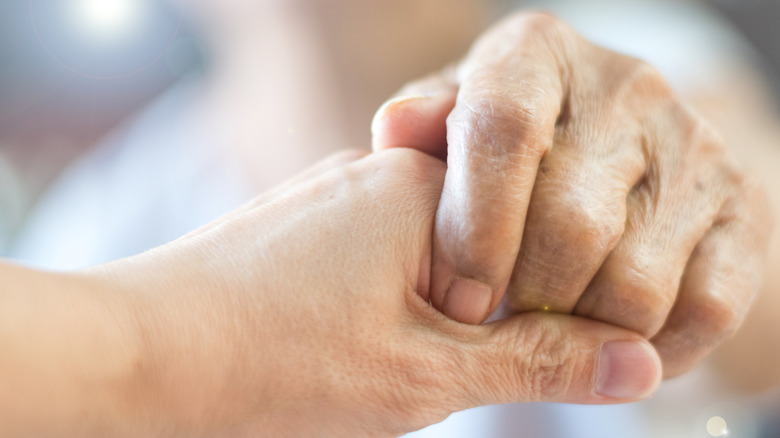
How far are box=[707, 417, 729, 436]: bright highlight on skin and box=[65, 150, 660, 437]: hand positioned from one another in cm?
65

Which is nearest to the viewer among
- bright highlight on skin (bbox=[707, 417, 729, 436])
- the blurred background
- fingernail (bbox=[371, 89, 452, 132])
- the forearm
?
the forearm

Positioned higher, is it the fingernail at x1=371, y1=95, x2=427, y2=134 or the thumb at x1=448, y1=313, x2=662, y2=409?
the fingernail at x1=371, y1=95, x2=427, y2=134

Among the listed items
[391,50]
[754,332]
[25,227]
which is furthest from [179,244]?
[25,227]

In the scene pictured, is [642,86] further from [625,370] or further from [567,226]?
[625,370]

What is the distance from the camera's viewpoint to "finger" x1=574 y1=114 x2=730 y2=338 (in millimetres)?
703

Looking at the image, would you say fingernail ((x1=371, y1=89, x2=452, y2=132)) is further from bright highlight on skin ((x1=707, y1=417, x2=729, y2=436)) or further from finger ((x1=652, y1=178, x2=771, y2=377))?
bright highlight on skin ((x1=707, y1=417, x2=729, y2=436))

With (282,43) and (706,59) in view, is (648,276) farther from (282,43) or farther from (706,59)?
(282,43)

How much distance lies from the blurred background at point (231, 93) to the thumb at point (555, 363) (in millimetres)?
551

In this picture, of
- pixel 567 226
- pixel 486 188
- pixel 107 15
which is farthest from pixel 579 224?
pixel 107 15

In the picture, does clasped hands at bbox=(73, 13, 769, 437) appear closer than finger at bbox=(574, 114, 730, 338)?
Yes

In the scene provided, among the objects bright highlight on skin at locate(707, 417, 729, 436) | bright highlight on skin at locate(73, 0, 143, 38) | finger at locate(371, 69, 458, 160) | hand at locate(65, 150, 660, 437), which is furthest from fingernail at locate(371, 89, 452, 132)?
bright highlight on skin at locate(73, 0, 143, 38)

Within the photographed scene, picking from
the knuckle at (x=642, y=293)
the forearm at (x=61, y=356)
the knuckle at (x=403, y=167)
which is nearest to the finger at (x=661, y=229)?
the knuckle at (x=642, y=293)

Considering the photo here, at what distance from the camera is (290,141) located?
1539 mm

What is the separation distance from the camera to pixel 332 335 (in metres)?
0.61
